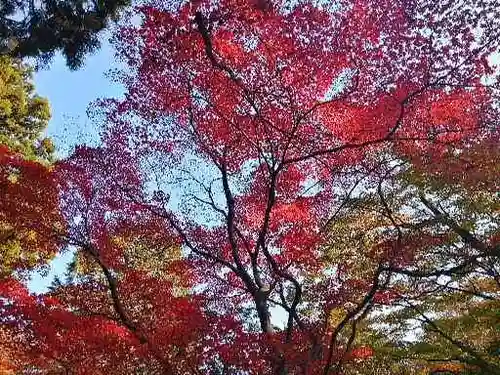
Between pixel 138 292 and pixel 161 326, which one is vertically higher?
pixel 138 292

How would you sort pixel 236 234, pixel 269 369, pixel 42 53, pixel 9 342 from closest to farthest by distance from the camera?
pixel 42 53 → pixel 269 369 → pixel 9 342 → pixel 236 234

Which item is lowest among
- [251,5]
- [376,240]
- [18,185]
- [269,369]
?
[269,369]

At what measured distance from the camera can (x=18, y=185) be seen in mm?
12727

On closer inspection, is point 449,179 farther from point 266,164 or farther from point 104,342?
point 104,342

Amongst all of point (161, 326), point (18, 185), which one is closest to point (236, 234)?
point (161, 326)

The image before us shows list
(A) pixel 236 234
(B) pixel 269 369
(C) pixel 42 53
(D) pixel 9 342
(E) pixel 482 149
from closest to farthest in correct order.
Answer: (C) pixel 42 53 < (B) pixel 269 369 < (E) pixel 482 149 < (D) pixel 9 342 < (A) pixel 236 234

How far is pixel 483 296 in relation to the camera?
13383 millimetres

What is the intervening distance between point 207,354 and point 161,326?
132cm

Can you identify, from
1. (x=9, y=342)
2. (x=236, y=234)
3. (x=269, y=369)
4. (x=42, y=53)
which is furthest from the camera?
(x=236, y=234)

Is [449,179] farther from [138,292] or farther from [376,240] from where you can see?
[138,292]

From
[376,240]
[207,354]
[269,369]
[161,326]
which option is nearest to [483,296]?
[376,240]

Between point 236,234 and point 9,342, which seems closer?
point 9,342

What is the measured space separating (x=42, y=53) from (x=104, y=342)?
6633 mm

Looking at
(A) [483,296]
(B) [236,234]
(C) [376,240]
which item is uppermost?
(B) [236,234]
